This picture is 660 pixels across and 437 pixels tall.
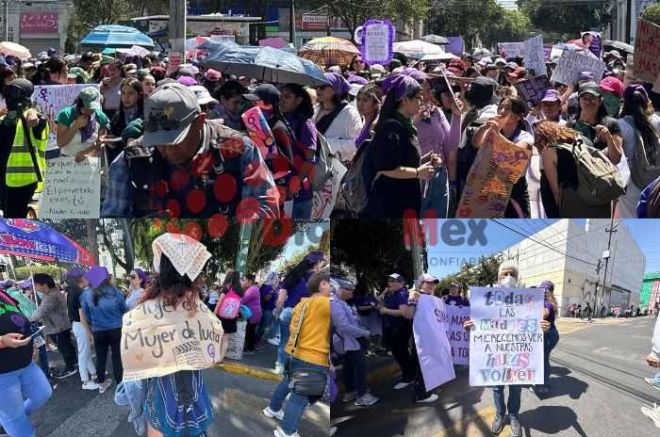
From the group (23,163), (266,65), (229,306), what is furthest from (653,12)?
(229,306)

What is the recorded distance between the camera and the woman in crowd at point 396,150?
5273 mm

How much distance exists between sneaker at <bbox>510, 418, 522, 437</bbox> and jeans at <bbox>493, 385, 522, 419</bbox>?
2 centimetres

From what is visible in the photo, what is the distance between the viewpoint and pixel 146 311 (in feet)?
13.1

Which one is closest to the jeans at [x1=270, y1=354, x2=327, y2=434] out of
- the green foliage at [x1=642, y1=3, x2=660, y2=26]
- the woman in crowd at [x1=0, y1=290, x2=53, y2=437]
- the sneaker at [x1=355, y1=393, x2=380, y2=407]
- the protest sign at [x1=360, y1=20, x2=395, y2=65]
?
the sneaker at [x1=355, y1=393, x2=380, y2=407]

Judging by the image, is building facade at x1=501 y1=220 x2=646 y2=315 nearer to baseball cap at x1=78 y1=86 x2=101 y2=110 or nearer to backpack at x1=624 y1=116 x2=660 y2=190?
backpack at x1=624 y1=116 x2=660 y2=190

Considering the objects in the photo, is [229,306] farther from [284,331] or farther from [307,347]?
[307,347]

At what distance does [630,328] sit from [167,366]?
83.6 inches

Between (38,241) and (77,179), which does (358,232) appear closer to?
(38,241)

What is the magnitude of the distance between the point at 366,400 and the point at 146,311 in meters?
1.11

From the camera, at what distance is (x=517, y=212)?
6.20m

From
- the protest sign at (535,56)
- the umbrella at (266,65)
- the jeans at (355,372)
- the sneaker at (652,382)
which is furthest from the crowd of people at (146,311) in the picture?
the protest sign at (535,56)

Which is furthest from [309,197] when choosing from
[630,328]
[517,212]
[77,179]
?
→ [630,328]

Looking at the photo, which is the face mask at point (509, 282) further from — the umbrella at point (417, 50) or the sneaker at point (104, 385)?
the umbrella at point (417, 50)

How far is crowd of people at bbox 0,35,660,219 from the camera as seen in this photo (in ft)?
13.4
